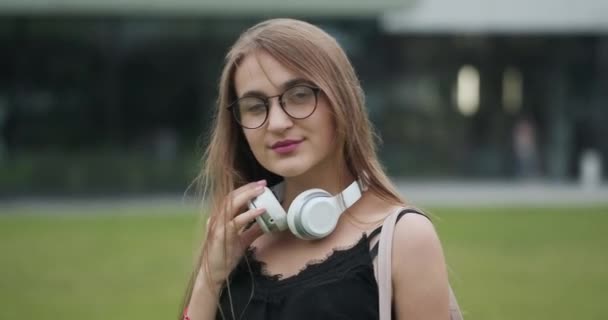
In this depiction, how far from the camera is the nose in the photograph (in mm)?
2152

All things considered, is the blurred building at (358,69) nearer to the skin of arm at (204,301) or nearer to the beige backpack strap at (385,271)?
the skin of arm at (204,301)

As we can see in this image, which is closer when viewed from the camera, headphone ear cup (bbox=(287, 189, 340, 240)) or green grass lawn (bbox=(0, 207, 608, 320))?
headphone ear cup (bbox=(287, 189, 340, 240))

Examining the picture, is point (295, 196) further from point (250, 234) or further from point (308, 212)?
point (308, 212)

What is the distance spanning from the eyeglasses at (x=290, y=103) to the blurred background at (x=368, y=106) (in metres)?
8.72

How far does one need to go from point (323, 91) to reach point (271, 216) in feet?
1.21

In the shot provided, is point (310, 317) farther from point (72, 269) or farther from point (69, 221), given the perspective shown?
point (69, 221)

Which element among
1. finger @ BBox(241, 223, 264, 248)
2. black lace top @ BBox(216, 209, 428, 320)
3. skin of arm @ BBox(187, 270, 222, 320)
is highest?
finger @ BBox(241, 223, 264, 248)

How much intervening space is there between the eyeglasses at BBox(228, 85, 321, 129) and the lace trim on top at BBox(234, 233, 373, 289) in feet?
1.17

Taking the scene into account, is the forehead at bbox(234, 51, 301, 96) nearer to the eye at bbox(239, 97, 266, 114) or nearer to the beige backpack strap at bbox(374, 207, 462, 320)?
the eye at bbox(239, 97, 266, 114)

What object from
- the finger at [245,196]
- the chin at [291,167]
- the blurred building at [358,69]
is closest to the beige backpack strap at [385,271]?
the chin at [291,167]

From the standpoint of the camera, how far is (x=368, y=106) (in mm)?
21859

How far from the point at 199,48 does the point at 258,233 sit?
2039 centimetres

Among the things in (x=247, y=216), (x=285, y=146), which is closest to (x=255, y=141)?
Answer: (x=285, y=146)

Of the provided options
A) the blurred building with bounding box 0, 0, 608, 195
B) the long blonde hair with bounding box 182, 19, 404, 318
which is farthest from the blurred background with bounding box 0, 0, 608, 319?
the long blonde hair with bounding box 182, 19, 404, 318
